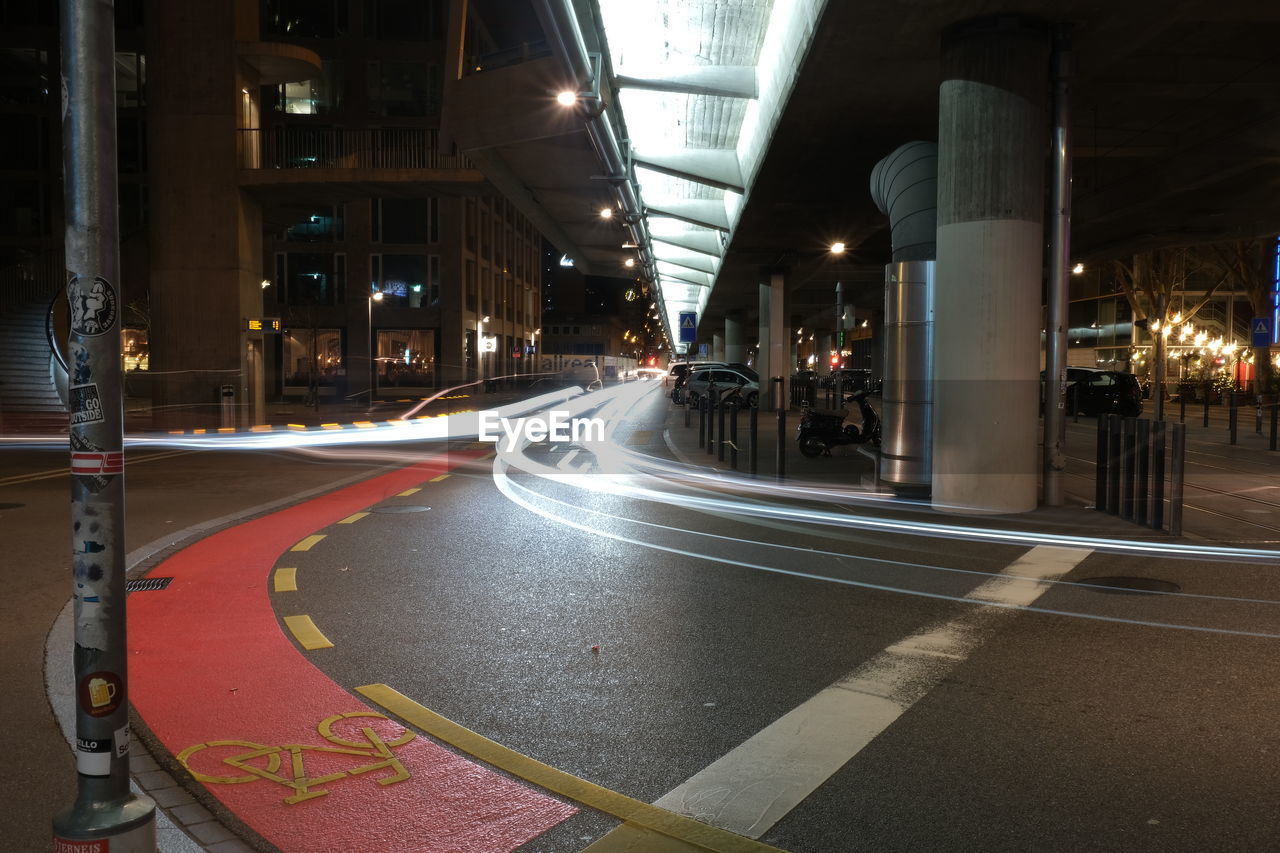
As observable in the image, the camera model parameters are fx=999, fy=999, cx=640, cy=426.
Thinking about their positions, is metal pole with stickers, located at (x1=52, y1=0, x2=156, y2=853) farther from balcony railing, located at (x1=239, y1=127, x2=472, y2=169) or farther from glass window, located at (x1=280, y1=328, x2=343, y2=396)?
glass window, located at (x1=280, y1=328, x2=343, y2=396)

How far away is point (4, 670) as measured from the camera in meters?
Result: 5.72

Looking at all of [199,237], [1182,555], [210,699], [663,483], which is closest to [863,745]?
[210,699]

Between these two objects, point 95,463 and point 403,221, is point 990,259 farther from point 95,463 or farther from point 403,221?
point 403,221

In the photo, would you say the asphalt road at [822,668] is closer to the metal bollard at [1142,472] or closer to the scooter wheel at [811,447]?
the metal bollard at [1142,472]

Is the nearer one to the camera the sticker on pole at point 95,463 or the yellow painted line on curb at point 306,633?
the sticker on pole at point 95,463

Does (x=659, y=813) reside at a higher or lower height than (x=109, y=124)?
lower

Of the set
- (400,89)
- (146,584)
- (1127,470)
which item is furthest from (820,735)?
(400,89)

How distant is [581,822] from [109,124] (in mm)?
3011

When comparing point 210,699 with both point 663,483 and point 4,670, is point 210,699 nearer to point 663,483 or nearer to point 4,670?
point 4,670

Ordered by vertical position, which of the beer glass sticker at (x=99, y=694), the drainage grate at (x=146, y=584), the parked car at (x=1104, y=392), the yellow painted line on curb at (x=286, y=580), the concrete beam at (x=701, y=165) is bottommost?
the yellow painted line on curb at (x=286, y=580)

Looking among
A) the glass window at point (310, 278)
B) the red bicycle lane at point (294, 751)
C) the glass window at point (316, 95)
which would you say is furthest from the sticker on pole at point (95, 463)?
the glass window at point (310, 278)

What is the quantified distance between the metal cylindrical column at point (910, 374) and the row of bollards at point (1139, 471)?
2195 millimetres

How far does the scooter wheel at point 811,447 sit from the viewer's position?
18.3 m

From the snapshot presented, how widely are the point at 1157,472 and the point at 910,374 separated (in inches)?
142
